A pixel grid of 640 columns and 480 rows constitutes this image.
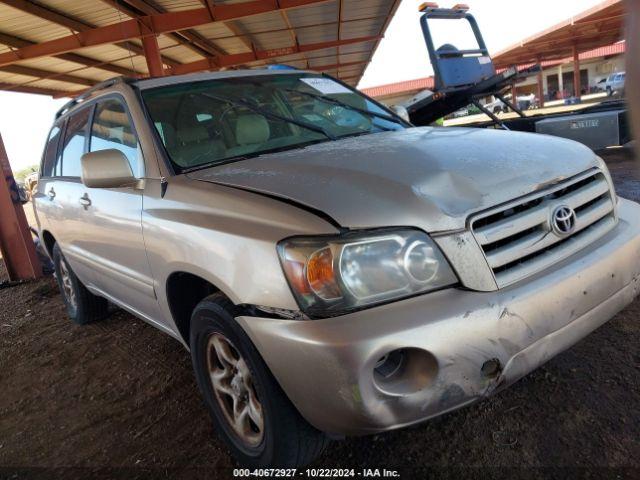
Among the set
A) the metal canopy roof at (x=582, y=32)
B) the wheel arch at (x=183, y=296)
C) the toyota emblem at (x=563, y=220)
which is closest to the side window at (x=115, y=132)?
the wheel arch at (x=183, y=296)

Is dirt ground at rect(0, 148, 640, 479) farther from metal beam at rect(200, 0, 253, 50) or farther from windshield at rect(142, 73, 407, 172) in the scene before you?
metal beam at rect(200, 0, 253, 50)

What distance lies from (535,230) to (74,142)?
11.0 feet

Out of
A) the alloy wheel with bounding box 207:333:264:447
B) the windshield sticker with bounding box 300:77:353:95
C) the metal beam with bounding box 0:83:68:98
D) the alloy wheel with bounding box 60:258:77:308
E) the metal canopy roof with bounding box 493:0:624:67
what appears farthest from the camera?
the metal canopy roof with bounding box 493:0:624:67

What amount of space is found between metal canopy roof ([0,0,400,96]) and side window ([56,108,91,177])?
6.20 m

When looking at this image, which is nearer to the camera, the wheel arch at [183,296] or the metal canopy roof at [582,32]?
the wheel arch at [183,296]

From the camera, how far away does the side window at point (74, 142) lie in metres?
3.54

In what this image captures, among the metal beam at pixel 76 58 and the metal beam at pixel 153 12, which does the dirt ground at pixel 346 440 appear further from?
the metal beam at pixel 76 58

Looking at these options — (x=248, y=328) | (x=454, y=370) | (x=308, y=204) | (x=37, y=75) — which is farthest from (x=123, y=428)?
(x=37, y=75)

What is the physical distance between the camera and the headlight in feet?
5.31

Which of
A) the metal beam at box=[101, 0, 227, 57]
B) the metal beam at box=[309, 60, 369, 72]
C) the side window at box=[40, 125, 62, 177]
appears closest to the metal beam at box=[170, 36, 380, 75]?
the metal beam at box=[101, 0, 227, 57]

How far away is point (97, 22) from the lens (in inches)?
424

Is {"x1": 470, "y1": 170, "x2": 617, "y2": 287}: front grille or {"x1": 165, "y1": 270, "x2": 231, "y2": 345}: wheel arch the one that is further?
{"x1": 165, "y1": 270, "x2": 231, "y2": 345}: wheel arch

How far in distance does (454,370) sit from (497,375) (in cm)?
17

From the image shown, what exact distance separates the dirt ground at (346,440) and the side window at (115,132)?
4.36 feet
